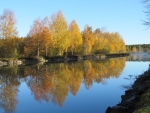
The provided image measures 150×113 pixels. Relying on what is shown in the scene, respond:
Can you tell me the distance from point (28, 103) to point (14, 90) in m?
3.73

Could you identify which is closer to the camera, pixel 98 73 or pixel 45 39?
pixel 98 73

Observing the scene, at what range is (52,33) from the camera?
49.1 m

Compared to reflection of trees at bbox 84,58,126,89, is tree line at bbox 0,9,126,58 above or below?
above

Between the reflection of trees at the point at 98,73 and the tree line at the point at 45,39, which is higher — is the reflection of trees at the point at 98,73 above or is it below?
below

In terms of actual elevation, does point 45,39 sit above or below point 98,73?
above

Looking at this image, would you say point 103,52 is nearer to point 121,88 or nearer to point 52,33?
point 52,33

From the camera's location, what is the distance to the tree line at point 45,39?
4147cm

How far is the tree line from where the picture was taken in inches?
1633

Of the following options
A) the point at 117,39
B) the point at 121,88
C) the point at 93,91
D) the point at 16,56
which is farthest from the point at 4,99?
the point at 117,39

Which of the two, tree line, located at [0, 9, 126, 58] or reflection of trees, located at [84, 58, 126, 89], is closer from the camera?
reflection of trees, located at [84, 58, 126, 89]

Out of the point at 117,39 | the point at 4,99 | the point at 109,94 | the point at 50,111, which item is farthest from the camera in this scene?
the point at 117,39

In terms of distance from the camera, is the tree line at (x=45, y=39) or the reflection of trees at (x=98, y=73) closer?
the reflection of trees at (x=98, y=73)

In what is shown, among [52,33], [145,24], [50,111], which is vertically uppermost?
[52,33]

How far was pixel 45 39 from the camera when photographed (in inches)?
1772
